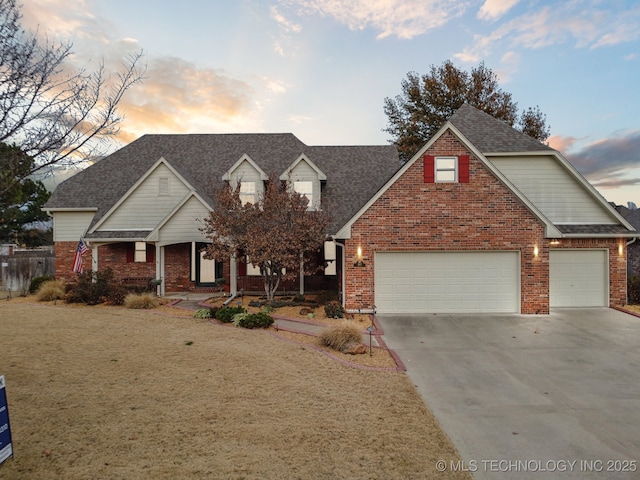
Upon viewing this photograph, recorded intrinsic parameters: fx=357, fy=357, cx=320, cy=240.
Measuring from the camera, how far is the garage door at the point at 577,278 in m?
14.7

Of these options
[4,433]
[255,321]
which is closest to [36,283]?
[255,321]

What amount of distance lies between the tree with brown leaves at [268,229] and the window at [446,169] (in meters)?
4.64

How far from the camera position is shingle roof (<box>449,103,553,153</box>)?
15.8 m

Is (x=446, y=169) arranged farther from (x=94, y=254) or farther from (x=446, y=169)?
(x=94, y=254)

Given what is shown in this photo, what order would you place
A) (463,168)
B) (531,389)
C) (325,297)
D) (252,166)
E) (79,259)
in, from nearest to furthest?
(531,389) → (463,168) → (325,297) → (79,259) → (252,166)

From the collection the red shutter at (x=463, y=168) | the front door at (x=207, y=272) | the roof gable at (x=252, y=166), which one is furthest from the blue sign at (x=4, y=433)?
the roof gable at (x=252, y=166)

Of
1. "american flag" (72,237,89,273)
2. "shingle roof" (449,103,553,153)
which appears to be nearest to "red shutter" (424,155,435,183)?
"shingle roof" (449,103,553,153)

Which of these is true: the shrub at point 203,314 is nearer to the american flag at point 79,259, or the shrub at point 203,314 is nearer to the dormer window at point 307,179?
the american flag at point 79,259

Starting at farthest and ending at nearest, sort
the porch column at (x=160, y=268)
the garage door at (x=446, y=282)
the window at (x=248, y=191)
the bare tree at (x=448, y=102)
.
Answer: the bare tree at (x=448, y=102)
the window at (x=248, y=191)
the porch column at (x=160, y=268)
the garage door at (x=446, y=282)

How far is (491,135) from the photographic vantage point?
1666 centimetres

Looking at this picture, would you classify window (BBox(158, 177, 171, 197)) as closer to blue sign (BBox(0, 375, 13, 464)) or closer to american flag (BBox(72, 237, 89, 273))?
american flag (BBox(72, 237, 89, 273))

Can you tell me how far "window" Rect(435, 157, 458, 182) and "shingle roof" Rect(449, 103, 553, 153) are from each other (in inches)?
138

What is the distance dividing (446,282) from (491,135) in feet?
25.8

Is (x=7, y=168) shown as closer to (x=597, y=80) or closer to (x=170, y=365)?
(x=170, y=365)
